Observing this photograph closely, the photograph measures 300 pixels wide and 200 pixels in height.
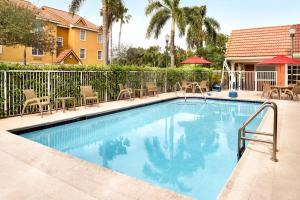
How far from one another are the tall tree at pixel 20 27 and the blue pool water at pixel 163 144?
19337mm

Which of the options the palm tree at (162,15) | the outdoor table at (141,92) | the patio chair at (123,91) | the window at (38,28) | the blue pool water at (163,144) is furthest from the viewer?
the window at (38,28)

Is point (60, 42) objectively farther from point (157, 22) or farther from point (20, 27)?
point (157, 22)

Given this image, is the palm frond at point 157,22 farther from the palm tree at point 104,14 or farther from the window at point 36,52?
the window at point 36,52

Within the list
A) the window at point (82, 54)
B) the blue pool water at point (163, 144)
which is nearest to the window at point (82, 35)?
the window at point (82, 54)

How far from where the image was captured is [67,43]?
1432 inches

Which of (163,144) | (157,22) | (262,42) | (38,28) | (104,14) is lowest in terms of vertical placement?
(163,144)

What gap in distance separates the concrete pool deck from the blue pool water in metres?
0.75

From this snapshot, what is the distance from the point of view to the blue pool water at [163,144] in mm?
5023

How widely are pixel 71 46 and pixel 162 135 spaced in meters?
31.8

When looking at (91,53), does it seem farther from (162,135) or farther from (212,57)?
(162,135)

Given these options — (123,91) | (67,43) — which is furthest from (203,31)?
(123,91)

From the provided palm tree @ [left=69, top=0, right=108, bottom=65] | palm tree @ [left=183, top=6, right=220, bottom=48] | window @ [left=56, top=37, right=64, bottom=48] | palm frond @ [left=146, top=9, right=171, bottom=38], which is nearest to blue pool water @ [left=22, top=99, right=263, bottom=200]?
palm tree @ [left=69, top=0, right=108, bottom=65]

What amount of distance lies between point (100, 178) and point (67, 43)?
117 ft

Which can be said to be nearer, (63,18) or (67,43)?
(63,18)
